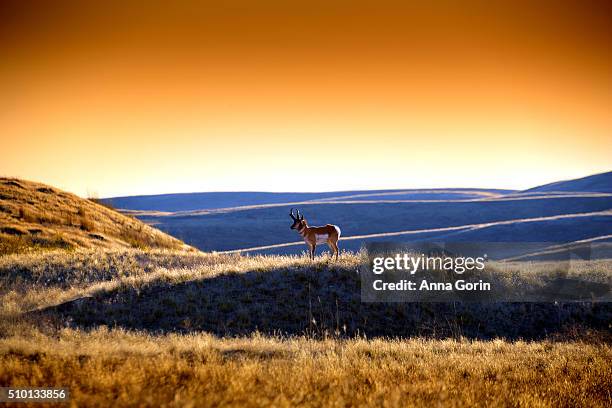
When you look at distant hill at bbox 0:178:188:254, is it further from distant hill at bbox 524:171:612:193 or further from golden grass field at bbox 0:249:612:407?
distant hill at bbox 524:171:612:193

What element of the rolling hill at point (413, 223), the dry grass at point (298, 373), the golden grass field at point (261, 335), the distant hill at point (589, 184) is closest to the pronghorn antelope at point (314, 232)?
the golden grass field at point (261, 335)

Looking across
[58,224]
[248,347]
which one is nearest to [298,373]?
[248,347]

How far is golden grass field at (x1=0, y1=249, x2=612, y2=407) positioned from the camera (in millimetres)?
7816

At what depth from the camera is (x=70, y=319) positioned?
57.5 feet

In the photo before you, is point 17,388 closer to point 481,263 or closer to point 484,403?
point 484,403

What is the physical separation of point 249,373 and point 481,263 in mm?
18397

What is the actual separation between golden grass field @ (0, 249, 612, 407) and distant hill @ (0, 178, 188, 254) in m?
5.57

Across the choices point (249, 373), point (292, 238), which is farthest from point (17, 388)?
point (292, 238)

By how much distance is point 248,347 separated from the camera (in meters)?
12.8

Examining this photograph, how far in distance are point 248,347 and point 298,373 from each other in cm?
390

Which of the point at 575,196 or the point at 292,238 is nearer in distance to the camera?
the point at 292,238

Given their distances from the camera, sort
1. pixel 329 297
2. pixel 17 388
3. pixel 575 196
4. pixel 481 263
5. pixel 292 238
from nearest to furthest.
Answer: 1. pixel 17 388
2. pixel 329 297
3. pixel 481 263
4. pixel 292 238
5. pixel 575 196

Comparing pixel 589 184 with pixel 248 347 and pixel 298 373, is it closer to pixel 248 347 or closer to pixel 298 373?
pixel 248 347

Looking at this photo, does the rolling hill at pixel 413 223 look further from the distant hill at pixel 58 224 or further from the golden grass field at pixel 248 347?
the golden grass field at pixel 248 347
